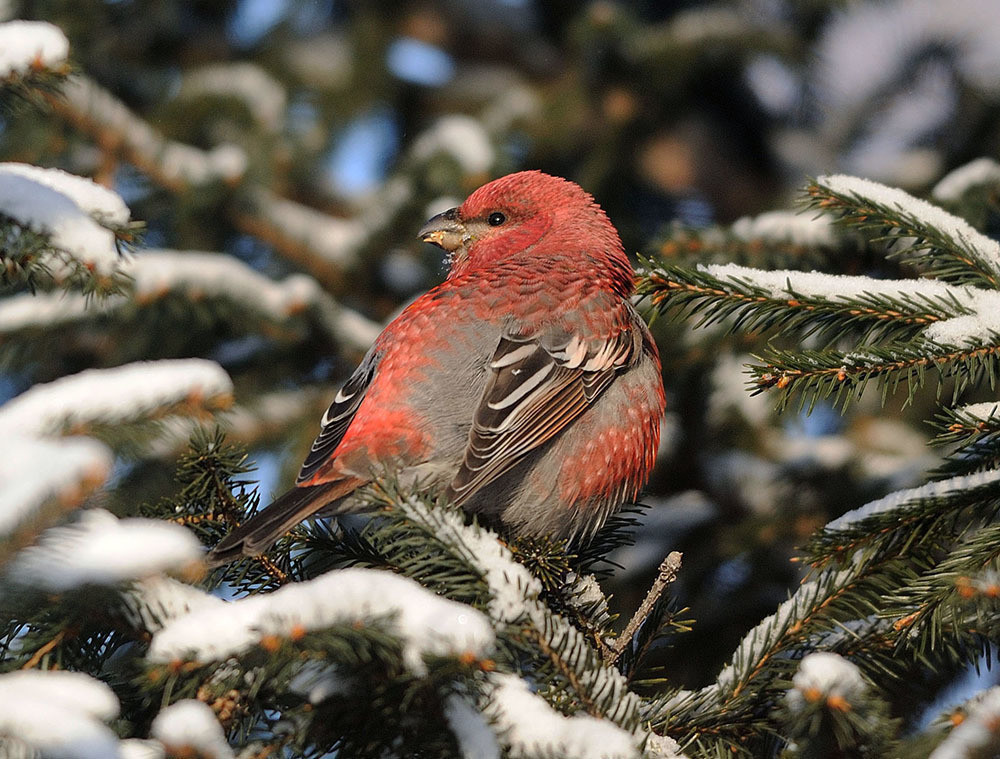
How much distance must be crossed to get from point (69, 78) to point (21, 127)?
2.03 meters

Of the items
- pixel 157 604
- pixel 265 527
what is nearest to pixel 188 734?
pixel 157 604

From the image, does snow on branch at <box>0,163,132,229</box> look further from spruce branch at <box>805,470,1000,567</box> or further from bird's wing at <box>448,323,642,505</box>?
spruce branch at <box>805,470,1000,567</box>

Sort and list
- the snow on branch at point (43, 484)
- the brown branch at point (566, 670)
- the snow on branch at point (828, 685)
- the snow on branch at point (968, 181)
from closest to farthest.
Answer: the snow on branch at point (43, 484)
the snow on branch at point (828, 685)
the brown branch at point (566, 670)
the snow on branch at point (968, 181)

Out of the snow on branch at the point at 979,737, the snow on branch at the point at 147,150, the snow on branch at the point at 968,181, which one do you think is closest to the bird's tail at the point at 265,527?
the snow on branch at the point at 979,737

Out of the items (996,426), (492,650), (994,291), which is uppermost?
(994,291)

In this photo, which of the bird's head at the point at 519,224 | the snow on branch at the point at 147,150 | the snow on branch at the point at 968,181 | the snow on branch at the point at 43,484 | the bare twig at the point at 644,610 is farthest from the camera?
the snow on branch at the point at 147,150

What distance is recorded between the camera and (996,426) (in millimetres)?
1805

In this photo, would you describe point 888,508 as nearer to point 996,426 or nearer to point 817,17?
point 996,426

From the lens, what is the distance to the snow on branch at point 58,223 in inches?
70.1

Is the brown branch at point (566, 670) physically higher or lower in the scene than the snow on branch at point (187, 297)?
lower

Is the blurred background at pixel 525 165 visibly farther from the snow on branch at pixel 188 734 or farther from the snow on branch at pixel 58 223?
the snow on branch at pixel 188 734

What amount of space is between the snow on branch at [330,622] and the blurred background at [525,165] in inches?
61.5

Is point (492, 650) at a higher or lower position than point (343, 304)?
lower

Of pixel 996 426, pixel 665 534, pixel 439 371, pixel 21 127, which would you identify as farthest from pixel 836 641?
pixel 21 127
